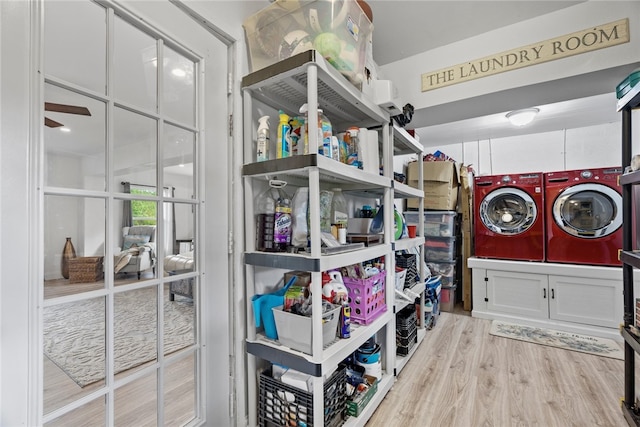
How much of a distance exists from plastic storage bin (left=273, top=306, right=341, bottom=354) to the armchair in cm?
57

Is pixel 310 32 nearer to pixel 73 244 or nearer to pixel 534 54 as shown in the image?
pixel 73 244

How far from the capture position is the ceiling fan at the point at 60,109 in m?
0.83

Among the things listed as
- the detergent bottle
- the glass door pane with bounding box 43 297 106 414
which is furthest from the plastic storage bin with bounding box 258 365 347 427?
the glass door pane with bounding box 43 297 106 414

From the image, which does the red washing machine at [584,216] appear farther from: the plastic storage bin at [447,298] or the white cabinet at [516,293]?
the plastic storage bin at [447,298]

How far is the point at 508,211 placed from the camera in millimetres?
3227

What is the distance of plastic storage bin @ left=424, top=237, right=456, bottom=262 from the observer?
11.4 feet

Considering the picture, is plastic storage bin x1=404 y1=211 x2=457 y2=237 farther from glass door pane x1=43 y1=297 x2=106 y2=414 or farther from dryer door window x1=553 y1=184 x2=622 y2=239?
glass door pane x1=43 y1=297 x2=106 y2=414

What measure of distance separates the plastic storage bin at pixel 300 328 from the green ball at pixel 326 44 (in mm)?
1159

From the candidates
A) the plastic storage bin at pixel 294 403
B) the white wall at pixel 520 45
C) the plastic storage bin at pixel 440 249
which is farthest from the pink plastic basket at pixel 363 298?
the plastic storage bin at pixel 440 249

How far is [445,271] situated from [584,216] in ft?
4.75

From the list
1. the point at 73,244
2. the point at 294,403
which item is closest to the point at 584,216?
the point at 294,403

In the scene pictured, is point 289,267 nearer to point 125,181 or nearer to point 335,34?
point 125,181

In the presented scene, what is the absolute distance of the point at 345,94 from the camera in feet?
4.64

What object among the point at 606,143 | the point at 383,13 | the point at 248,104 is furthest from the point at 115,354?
the point at 606,143
